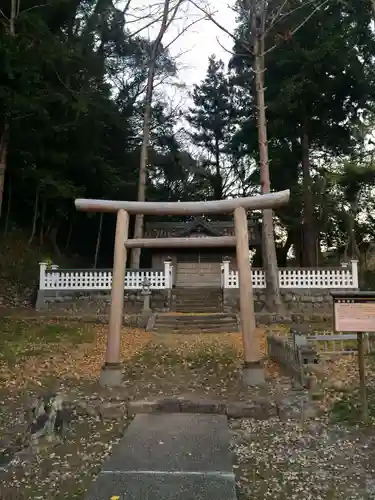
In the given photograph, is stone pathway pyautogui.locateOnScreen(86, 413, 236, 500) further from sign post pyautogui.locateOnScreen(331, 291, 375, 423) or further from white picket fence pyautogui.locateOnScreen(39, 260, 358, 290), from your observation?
white picket fence pyautogui.locateOnScreen(39, 260, 358, 290)

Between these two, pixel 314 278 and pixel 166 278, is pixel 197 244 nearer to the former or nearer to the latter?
pixel 166 278

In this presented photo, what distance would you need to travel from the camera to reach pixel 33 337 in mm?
10531

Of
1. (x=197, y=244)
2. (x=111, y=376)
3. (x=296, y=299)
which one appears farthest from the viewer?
(x=296, y=299)

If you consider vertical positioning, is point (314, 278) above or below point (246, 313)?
above

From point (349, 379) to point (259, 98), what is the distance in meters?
11.1

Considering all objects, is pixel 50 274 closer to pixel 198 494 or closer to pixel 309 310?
pixel 309 310

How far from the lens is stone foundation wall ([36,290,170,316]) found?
51.4 feet

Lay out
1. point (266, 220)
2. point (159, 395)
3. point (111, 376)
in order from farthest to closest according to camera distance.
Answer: point (266, 220) < point (111, 376) < point (159, 395)

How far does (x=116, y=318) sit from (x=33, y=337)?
434 centimetres

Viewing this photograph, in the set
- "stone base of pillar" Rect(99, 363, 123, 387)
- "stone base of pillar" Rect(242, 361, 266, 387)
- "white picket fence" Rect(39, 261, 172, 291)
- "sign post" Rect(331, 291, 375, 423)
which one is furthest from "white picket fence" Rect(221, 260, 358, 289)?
"sign post" Rect(331, 291, 375, 423)

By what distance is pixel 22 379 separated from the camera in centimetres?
741

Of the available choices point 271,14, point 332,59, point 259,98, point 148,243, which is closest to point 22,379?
point 148,243

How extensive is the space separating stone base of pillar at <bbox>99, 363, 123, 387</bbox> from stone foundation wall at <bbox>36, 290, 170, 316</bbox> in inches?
336

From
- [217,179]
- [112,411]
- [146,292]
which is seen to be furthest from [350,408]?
[217,179]
